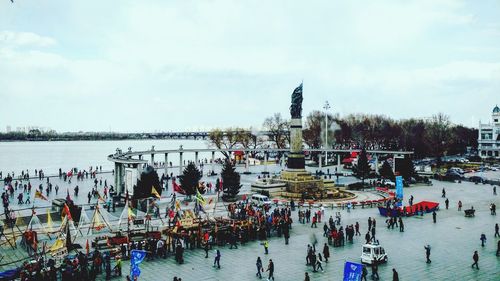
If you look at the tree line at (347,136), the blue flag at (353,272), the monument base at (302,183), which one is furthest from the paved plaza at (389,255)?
the tree line at (347,136)

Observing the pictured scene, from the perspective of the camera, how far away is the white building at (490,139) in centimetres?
10612

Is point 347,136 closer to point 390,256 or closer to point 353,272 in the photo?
point 390,256

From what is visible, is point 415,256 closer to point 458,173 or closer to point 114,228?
point 114,228

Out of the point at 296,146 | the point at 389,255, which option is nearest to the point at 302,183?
the point at 296,146

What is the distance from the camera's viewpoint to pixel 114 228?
92.7 feet

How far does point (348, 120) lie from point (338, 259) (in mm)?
93664

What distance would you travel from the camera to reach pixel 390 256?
22.7 m

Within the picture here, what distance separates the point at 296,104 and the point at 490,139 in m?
78.1

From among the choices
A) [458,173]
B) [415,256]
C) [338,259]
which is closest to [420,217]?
[415,256]

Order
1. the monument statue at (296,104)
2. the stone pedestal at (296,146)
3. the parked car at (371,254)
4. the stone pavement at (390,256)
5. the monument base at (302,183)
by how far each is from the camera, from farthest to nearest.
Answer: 1. the monument statue at (296,104)
2. the stone pedestal at (296,146)
3. the monument base at (302,183)
4. the parked car at (371,254)
5. the stone pavement at (390,256)

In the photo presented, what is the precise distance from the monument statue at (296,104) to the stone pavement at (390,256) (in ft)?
52.2

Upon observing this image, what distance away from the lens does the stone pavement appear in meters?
19.7

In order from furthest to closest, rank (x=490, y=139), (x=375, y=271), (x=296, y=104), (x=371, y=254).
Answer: (x=490, y=139), (x=296, y=104), (x=371, y=254), (x=375, y=271)

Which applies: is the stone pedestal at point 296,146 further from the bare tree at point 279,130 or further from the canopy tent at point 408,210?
the bare tree at point 279,130
